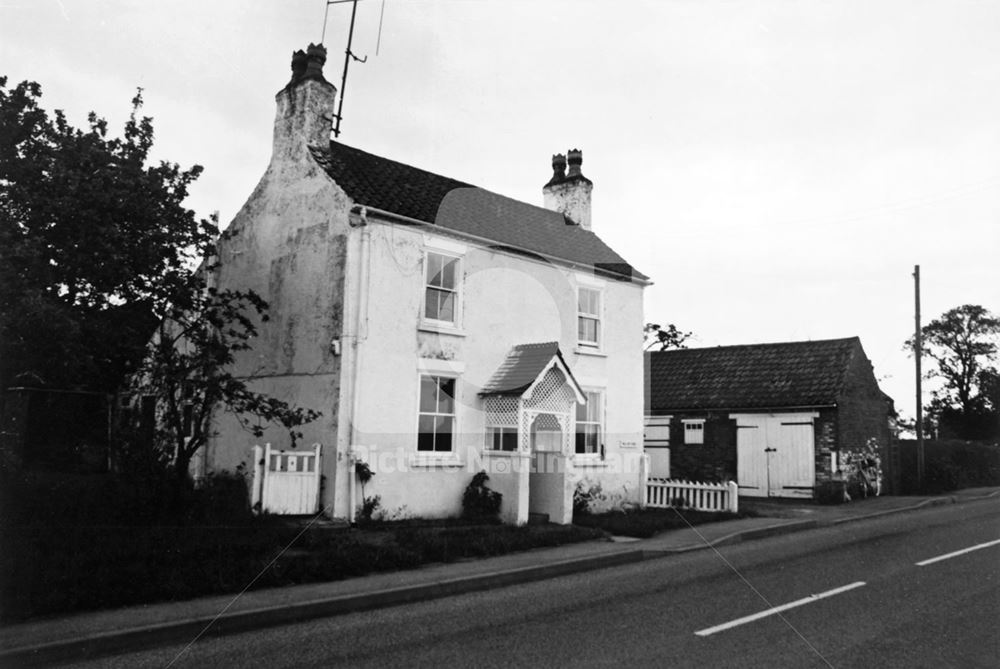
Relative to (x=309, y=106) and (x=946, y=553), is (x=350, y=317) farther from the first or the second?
(x=946, y=553)

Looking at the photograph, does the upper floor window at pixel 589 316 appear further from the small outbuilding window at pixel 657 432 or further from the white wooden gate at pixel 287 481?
the small outbuilding window at pixel 657 432

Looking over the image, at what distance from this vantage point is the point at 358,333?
15.1m

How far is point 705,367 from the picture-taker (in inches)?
1156

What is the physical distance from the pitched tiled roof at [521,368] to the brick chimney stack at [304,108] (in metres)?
6.42

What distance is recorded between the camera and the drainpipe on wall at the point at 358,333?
14.6 m

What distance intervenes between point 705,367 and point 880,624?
872 inches

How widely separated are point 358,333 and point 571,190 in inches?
395

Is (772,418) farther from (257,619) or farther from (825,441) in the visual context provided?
(257,619)

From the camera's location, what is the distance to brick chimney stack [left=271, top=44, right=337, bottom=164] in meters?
17.2

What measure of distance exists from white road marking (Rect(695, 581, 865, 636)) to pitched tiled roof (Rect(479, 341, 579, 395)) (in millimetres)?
7920

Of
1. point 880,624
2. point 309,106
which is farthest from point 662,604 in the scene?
point 309,106

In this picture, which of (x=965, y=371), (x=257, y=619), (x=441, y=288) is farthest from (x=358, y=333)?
(x=965, y=371)

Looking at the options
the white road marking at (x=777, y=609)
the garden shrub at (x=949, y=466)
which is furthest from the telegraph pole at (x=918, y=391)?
the white road marking at (x=777, y=609)

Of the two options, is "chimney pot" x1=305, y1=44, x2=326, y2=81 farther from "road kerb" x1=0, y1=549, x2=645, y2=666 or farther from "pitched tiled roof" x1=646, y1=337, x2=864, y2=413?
"pitched tiled roof" x1=646, y1=337, x2=864, y2=413
